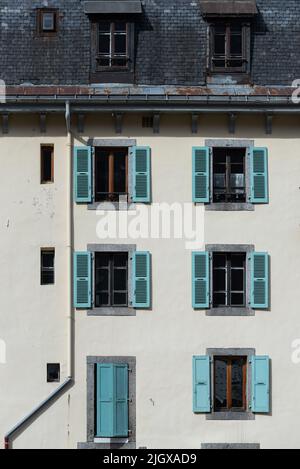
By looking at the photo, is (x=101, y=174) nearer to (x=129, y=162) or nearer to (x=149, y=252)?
(x=129, y=162)

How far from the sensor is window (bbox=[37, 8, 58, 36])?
114ft

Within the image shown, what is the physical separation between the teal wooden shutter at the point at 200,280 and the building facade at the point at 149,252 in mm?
35

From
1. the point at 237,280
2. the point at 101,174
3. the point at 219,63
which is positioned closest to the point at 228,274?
the point at 237,280

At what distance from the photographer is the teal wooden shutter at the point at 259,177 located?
1316 inches

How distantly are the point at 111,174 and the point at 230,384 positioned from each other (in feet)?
19.7

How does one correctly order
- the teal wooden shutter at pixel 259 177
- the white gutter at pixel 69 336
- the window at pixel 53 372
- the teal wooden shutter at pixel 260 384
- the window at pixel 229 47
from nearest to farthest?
the white gutter at pixel 69 336, the teal wooden shutter at pixel 260 384, the window at pixel 53 372, the teal wooden shutter at pixel 259 177, the window at pixel 229 47

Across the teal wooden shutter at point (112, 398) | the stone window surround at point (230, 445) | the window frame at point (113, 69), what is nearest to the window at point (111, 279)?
the teal wooden shutter at point (112, 398)

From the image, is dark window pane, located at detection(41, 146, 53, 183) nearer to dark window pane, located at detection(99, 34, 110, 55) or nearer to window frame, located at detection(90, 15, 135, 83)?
window frame, located at detection(90, 15, 135, 83)

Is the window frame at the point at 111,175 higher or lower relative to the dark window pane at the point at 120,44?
lower

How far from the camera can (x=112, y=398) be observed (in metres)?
Answer: 32.9

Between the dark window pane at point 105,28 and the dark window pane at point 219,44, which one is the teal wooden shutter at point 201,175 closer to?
the dark window pane at point 219,44

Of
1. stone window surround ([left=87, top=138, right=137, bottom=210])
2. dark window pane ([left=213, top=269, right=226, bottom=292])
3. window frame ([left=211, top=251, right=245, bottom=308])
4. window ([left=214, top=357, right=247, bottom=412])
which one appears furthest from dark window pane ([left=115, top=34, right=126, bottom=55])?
window ([left=214, top=357, right=247, bottom=412])
